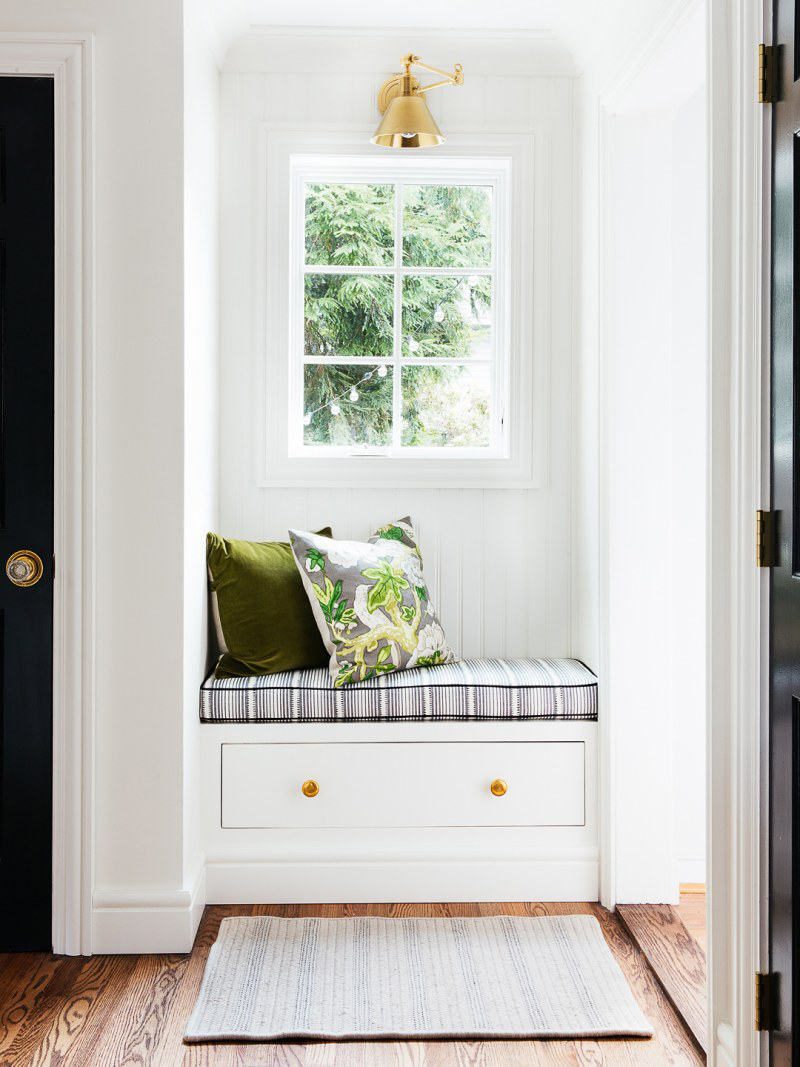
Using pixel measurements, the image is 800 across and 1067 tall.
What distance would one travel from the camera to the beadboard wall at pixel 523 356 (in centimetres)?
288

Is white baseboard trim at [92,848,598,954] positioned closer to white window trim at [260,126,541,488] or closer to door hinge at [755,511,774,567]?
white window trim at [260,126,541,488]

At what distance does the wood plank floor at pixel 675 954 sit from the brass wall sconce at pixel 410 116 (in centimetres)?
227

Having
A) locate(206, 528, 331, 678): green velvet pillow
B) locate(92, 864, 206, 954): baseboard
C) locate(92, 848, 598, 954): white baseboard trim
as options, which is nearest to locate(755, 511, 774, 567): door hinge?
locate(92, 848, 598, 954): white baseboard trim

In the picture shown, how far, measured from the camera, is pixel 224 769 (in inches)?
101

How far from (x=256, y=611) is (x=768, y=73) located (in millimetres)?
1818

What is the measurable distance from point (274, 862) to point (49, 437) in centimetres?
131

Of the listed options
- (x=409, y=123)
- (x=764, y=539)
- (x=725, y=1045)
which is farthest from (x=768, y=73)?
(x=725, y=1045)

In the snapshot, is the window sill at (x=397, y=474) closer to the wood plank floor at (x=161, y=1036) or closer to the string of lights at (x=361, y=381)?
the string of lights at (x=361, y=381)

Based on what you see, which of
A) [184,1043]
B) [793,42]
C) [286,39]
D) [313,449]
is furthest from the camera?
[313,449]

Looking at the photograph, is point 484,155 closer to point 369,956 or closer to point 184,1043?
point 369,956

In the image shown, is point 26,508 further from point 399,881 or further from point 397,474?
point 399,881

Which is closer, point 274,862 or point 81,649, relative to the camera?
point 81,649

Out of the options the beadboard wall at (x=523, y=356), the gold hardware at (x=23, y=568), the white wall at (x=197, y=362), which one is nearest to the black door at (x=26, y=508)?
the gold hardware at (x=23, y=568)

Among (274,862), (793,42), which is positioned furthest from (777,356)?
(274,862)
